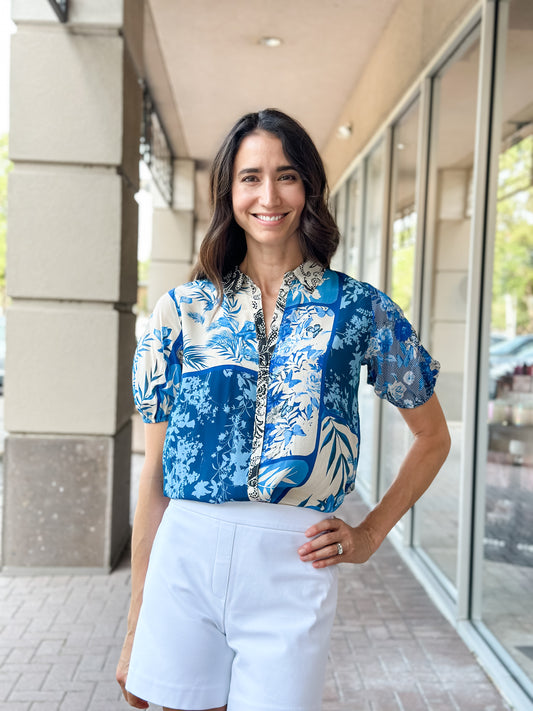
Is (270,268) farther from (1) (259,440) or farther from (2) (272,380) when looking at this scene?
(1) (259,440)

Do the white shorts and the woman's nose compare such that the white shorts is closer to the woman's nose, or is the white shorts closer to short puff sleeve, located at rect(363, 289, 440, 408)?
short puff sleeve, located at rect(363, 289, 440, 408)

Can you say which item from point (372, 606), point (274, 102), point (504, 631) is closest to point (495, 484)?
point (504, 631)

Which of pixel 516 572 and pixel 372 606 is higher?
pixel 516 572

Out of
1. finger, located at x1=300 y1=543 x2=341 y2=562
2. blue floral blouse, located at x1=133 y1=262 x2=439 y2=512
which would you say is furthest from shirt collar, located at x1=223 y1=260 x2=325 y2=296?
finger, located at x1=300 y1=543 x2=341 y2=562

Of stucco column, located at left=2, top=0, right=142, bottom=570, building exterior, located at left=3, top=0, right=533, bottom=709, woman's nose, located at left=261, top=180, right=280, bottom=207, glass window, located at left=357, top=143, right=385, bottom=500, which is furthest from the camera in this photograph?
glass window, located at left=357, top=143, right=385, bottom=500

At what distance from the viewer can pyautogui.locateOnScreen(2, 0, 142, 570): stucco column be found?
4629mm

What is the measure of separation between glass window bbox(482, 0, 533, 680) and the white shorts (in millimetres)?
2097

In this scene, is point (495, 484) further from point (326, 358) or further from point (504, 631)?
point (326, 358)

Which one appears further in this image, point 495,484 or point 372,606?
point 372,606

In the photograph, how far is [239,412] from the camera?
1552 millimetres

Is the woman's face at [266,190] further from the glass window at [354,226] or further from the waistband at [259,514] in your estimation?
the glass window at [354,226]

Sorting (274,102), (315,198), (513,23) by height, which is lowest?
(315,198)

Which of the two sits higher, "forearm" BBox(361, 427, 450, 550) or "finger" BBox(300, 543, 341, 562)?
"forearm" BBox(361, 427, 450, 550)

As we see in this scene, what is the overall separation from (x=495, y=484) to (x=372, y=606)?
1109mm
